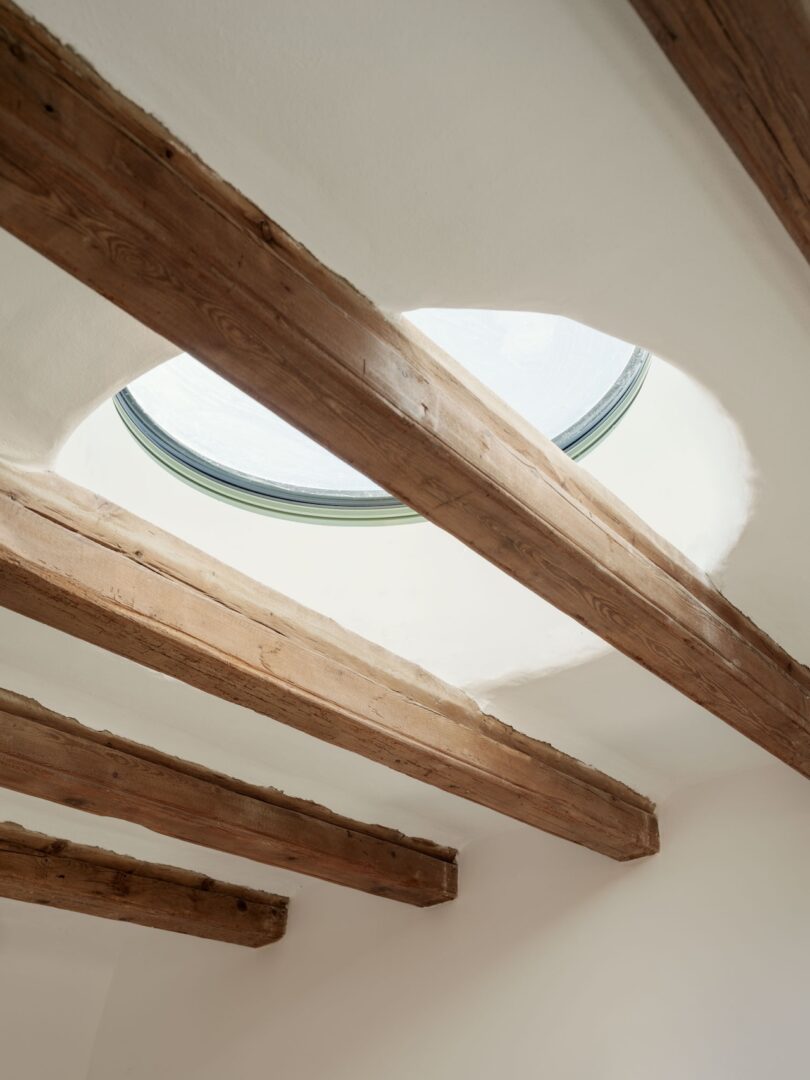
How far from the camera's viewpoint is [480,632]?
2473 millimetres

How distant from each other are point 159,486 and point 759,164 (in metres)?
1.79

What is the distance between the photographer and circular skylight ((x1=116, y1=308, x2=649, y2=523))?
2.47m

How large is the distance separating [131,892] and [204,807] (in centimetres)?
93

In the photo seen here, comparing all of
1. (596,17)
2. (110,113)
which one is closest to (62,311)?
(110,113)

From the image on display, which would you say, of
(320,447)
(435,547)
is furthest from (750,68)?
(435,547)

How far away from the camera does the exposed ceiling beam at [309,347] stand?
41.4 inches

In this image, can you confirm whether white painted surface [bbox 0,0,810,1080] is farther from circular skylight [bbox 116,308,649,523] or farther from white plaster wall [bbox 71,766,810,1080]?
circular skylight [bbox 116,308,649,523]

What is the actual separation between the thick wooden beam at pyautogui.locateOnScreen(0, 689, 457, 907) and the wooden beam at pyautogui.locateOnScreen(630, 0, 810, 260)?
6.32ft

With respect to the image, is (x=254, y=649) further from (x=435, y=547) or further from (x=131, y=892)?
(x=131, y=892)

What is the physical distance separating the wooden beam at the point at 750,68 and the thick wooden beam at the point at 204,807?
193 cm

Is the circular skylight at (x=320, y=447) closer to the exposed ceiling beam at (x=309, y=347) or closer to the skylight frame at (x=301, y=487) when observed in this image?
the skylight frame at (x=301, y=487)

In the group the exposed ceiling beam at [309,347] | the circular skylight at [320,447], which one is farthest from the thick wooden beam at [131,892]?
the exposed ceiling beam at [309,347]

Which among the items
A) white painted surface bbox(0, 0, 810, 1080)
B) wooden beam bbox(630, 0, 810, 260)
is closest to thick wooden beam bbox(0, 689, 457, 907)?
white painted surface bbox(0, 0, 810, 1080)

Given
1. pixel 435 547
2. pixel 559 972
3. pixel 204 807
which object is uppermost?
pixel 435 547
